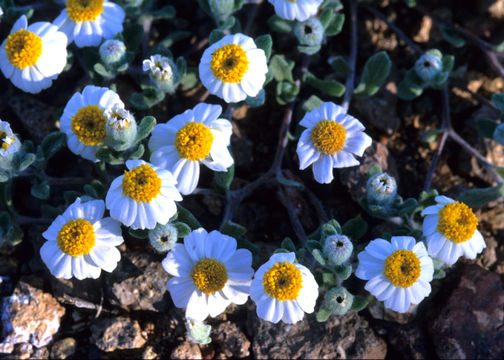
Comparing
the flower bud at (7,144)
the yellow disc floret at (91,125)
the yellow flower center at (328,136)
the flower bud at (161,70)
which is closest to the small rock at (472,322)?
the yellow flower center at (328,136)

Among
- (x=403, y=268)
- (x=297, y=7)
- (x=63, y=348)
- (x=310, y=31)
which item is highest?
(x=297, y=7)

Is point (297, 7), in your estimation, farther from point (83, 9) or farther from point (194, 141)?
point (83, 9)

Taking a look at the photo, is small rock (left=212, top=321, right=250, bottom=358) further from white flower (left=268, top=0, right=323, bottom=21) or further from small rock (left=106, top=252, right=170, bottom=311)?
white flower (left=268, top=0, right=323, bottom=21)

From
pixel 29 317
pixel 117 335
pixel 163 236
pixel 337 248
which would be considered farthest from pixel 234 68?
pixel 29 317

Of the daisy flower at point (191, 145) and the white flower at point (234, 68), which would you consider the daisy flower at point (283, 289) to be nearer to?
the daisy flower at point (191, 145)

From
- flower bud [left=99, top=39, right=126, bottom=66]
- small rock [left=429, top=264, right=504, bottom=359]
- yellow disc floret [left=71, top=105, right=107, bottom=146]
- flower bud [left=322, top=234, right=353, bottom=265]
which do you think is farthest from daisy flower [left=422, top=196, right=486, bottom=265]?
flower bud [left=99, top=39, right=126, bottom=66]
